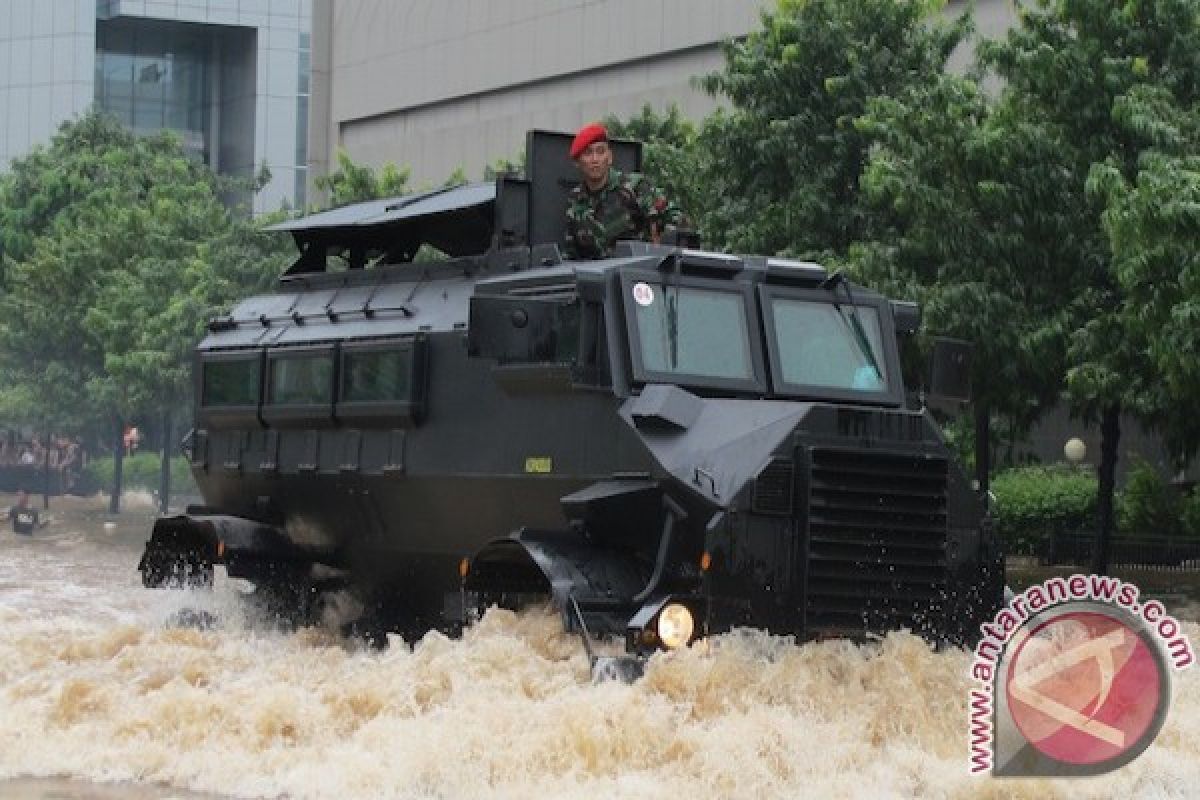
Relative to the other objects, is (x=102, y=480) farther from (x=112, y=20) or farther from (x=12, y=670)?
(x=12, y=670)

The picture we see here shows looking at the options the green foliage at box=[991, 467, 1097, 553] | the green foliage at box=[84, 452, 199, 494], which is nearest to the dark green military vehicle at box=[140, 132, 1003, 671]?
the green foliage at box=[991, 467, 1097, 553]

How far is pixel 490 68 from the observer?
53.8 meters

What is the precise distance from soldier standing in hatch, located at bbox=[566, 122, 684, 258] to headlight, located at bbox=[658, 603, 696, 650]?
11.7 feet

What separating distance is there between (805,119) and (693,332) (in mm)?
14472

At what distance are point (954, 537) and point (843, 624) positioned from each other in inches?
36.2

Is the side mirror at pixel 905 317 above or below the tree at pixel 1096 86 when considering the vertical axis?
below

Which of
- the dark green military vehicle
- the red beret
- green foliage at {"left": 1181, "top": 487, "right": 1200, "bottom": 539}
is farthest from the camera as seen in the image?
green foliage at {"left": 1181, "top": 487, "right": 1200, "bottom": 539}

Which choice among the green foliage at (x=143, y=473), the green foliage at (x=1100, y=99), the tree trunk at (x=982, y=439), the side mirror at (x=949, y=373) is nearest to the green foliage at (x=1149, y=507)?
the tree trunk at (x=982, y=439)

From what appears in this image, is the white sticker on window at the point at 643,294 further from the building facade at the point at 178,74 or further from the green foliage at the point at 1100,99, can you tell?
the building facade at the point at 178,74

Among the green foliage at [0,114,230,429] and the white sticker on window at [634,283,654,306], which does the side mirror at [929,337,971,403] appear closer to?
the white sticker on window at [634,283,654,306]

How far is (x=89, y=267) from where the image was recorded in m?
49.6

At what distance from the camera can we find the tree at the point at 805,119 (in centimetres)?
2702

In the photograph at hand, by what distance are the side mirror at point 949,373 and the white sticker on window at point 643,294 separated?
6.86 ft

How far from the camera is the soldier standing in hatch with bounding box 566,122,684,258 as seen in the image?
15.0 m
